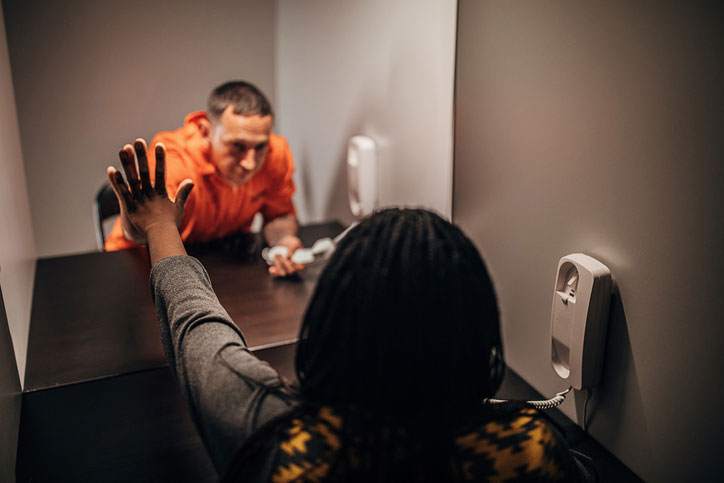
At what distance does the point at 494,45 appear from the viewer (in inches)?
31.5

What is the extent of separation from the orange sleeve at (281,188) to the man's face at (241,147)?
55 mm

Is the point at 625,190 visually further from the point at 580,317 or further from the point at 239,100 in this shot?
the point at 239,100

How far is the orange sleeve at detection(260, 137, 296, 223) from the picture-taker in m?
1.20

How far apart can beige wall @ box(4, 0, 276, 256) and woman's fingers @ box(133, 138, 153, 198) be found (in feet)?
0.56

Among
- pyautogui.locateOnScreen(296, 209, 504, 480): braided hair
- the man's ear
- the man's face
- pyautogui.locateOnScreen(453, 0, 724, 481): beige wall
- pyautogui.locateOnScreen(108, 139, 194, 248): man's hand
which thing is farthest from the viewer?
the man's face

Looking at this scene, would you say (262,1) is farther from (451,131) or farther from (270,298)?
(270,298)

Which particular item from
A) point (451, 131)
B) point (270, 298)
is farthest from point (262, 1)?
point (270, 298)

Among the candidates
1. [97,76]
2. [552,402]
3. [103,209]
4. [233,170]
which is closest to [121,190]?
[97,76]

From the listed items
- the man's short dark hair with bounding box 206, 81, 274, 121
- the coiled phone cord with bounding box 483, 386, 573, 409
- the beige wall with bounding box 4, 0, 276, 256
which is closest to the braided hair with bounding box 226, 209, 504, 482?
the coiled phone cord with bounding box 483, 386, 573, 409

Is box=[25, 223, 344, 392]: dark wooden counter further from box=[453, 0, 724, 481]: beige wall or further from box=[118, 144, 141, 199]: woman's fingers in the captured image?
box=[453, 0, 724, 481]: beige wall

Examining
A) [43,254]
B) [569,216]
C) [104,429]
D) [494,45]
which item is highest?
[494,45]

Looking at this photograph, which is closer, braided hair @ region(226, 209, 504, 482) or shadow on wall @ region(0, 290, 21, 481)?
braided hair @ region(226, 209, 504, 482)

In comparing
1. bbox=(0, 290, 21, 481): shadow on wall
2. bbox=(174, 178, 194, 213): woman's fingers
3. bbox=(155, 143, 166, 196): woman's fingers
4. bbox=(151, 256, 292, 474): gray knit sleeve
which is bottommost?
bbox=(0, 290, 21, 481): shadow on wall

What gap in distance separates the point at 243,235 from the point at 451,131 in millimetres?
435
